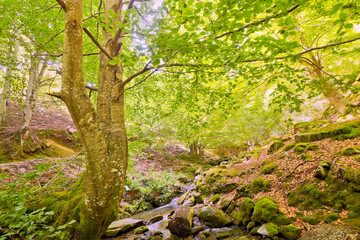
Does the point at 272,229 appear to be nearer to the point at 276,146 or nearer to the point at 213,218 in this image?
the point at 213,218

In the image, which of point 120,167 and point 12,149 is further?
point 12,149

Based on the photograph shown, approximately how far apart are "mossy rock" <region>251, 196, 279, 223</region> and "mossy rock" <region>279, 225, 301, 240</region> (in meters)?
0.43

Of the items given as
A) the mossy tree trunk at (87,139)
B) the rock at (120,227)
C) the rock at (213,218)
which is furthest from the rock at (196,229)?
the mossy tree trunk at (87,139)

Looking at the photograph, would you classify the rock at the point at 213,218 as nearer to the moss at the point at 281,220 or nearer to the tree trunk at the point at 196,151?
the moss at the point at 281,220

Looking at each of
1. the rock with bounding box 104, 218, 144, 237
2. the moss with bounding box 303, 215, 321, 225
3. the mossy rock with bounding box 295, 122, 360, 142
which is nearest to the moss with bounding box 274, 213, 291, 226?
the moss with bounding box 303, 215, 321, 225

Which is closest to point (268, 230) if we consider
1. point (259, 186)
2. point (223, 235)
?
point (223, 235)

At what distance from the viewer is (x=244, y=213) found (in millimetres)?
4477

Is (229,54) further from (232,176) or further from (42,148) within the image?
(42,148)

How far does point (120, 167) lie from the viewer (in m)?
2.75

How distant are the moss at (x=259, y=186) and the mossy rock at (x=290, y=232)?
1.65 metres

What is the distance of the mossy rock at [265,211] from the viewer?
12.8 feet

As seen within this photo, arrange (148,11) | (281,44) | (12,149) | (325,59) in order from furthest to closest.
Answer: (12,149) < (325,59) < (148,11) < (281,44)

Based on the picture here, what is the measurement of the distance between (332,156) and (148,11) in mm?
7025

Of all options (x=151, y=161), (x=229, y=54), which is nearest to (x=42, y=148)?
(x=151, y=161)
